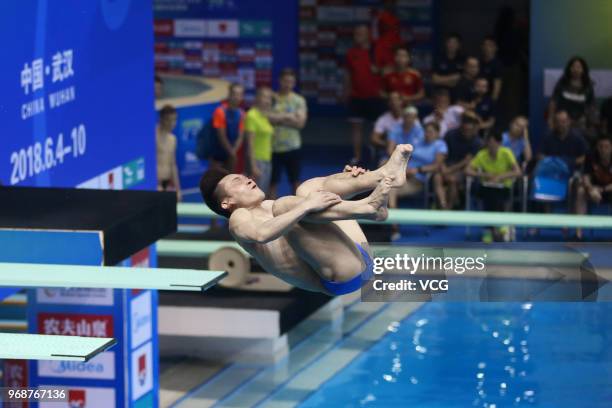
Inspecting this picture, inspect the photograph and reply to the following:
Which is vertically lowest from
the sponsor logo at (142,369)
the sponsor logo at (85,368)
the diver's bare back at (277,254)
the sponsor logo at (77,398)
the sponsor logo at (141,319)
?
the sponsor logo at (77,398)

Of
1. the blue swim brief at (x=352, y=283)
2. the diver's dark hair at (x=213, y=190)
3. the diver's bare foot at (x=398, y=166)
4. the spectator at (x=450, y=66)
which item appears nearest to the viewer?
Result: the diver's bare foot at (x=398, y=166)

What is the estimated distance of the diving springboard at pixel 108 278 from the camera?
5426 mm

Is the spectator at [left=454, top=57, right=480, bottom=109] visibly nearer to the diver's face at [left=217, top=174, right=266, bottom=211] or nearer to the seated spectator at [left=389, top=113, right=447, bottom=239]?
the seated spectator at [left=389, top=113, right=447, bottom=239]

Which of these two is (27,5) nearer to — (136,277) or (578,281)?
(136,277)

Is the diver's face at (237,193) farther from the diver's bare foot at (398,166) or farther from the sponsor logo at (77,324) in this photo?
the sponsor logo at (77,324)

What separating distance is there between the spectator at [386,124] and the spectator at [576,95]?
1861 millimetres

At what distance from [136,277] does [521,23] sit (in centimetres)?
1659

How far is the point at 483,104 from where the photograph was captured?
54.9 feet

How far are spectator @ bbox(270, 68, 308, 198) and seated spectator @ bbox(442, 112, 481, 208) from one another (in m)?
1.81

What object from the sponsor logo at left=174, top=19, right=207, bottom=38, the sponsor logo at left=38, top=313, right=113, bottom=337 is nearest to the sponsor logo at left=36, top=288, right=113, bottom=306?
the sponsor logo at left=38, top=313, right=113, bottom=337

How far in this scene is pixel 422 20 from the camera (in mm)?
22172

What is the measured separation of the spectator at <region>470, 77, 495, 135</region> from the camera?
1659cm

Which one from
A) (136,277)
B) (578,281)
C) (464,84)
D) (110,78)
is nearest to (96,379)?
(110,78)

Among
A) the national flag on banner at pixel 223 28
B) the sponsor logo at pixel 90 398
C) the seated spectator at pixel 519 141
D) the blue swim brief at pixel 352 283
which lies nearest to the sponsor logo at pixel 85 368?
the sponsor logo at pixel 90 398
